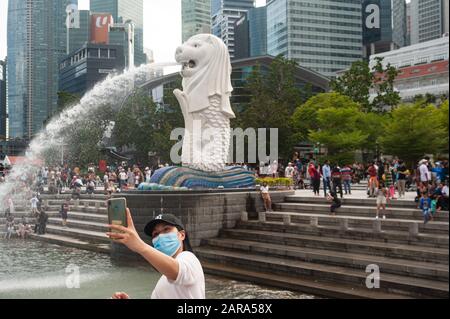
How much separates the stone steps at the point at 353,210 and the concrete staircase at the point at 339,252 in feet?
0.08

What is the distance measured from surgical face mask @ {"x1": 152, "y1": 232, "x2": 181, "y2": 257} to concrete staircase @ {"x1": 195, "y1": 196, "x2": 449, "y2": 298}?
223 inches

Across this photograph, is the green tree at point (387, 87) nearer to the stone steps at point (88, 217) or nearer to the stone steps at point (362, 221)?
the stone steps at point (362, 221)

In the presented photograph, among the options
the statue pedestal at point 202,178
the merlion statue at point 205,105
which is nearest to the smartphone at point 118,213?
the statue pedestal at point 202,178

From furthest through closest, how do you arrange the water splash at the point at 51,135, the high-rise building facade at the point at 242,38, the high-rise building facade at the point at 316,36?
the high-rise building facade at the point at 242,38, the high-rise building facade at the point at 316,36, the water splash at the point at 51,135

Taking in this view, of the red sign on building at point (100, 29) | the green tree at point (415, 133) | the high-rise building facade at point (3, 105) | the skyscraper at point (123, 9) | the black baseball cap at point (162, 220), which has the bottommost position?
the black baseball cap at point (162, 220)

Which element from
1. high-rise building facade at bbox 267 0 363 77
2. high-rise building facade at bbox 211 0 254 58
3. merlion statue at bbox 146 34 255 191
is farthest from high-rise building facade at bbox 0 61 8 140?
high-rise building facade at bbox 211 0 254 58

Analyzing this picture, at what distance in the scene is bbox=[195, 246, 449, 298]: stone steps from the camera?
8453 millimetres

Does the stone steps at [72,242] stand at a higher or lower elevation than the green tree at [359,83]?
lower

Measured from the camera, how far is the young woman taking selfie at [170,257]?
9.43 ft

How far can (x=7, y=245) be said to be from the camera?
57.3ft

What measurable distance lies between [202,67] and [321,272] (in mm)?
7955

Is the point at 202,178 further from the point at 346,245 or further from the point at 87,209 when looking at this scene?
the point at 87,209

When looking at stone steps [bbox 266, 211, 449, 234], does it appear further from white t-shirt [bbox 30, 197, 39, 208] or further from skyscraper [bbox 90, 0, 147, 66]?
skyscraper [bbox 90, 0, 147, 66]

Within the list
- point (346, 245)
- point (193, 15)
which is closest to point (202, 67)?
point (346, 245)
